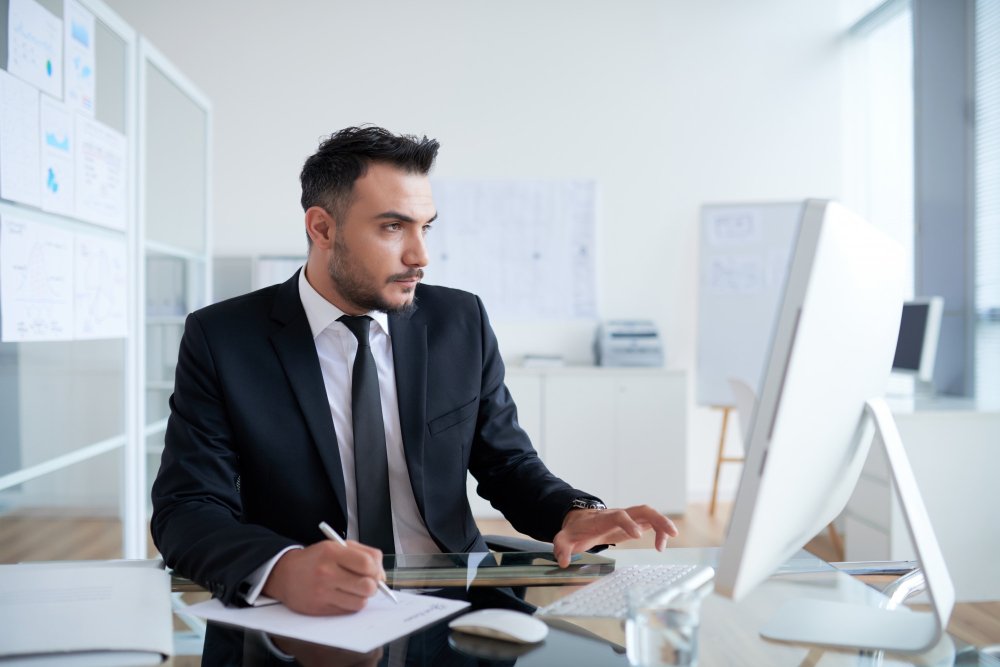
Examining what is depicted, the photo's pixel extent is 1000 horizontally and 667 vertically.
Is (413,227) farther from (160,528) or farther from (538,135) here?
(538,135)

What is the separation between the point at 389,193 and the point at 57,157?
1.41 meters

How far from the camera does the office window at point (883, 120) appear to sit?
4438 mm

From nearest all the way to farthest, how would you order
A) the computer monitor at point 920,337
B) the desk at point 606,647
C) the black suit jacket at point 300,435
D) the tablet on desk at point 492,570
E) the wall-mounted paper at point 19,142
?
1. the desk at point 606,647
2. the tablet on desk at point 492,570
3. the black suit jacket at point 300,435
4. the wall-mounted paper at point 19,142
5. the computer monitor at point 920,337

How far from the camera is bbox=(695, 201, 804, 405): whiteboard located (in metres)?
4.58

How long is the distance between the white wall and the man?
10.8ft

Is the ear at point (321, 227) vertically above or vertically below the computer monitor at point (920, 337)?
above

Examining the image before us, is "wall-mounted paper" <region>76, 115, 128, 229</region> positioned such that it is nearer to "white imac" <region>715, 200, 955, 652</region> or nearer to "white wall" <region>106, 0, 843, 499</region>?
"white wall" <region>106, 0, 843, 499</region>

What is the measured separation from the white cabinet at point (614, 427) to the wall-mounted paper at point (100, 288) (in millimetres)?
2162

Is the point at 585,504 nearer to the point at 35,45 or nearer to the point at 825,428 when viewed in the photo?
the point at 825,428

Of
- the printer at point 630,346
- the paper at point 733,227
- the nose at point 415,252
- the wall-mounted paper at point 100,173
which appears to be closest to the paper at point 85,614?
the nose at point 415,252

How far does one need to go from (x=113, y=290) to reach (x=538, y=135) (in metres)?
2.80

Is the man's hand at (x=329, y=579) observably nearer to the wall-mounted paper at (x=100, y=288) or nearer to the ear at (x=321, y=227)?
the ear at (x=321, y=227)

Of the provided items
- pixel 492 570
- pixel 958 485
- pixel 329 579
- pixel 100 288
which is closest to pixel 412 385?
pixel 492 570

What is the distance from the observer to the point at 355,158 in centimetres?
143
